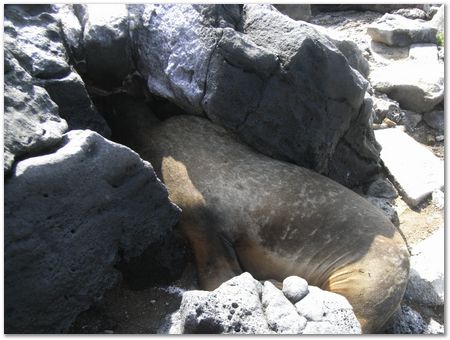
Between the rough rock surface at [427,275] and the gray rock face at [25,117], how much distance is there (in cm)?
254

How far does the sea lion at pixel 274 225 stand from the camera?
13.7ft

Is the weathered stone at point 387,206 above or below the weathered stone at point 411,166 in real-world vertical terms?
below

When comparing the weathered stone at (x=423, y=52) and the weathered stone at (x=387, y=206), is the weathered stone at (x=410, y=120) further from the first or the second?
the weathered stone at (x=387, y=206)

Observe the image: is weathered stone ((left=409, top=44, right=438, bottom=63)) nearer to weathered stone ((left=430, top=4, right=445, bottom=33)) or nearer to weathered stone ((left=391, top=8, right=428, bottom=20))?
weathered stone ((left=430, top=4, right=445, bottom=33))

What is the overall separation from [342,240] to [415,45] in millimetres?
3579

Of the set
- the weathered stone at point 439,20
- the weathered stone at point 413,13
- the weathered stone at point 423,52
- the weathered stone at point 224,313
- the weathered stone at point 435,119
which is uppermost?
the weathered stone at point 439,20

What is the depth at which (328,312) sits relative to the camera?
342cm

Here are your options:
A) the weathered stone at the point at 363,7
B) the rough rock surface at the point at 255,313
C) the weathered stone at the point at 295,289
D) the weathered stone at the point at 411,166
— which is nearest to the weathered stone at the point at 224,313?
the rough rock surface at the point at 255,313

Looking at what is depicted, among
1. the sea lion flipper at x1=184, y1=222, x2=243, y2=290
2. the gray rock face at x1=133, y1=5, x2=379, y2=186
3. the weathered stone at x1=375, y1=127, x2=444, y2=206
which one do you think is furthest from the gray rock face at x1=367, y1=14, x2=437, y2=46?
the sea lion flipper at x1=184, y1=222, x2=243, y2=290

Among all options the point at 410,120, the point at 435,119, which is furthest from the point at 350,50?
the point at 435,119

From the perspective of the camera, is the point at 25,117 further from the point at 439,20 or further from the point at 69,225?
the point at 439,20

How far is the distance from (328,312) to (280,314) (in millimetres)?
267

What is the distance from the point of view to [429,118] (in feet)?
20.4

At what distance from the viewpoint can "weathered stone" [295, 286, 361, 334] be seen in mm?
3375
